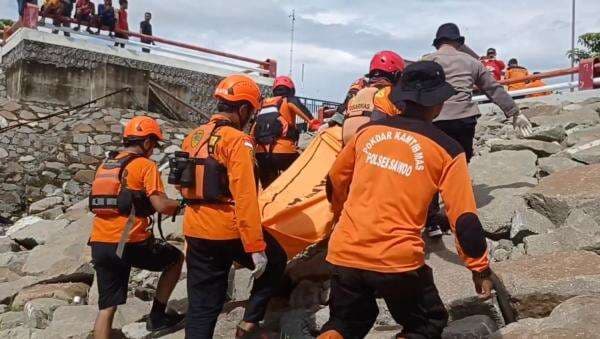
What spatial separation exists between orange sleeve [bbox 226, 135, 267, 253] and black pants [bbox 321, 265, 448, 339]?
2.83 feet

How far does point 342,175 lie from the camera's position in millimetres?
3324

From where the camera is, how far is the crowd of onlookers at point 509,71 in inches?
517

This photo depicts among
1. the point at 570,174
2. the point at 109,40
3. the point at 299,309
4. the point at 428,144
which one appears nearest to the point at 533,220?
the point at 570,174

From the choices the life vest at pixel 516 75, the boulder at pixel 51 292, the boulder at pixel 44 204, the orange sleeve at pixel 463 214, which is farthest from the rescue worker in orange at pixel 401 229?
the life vest at pixel 516 75

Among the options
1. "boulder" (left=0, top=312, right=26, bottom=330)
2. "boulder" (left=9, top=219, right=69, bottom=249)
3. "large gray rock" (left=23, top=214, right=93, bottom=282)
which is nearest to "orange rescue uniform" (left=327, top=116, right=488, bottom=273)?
"boulder" (left=0, top=312, right=26, bottom=330)

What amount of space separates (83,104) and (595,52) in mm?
15917

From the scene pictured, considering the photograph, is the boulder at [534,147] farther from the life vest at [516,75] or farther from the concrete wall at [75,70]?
the concrete wall at [75,70]

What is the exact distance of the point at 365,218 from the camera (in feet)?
9.75

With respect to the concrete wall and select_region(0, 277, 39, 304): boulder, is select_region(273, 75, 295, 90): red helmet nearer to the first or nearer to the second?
select_region(0, 277, 39, 304): boulder

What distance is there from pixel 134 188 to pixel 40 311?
198 cm

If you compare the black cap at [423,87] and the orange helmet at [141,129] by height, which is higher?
the black cap at [423,87]

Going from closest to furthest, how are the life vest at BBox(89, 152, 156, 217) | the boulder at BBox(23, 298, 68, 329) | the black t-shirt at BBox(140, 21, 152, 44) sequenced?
1. the life vest at BBox(89, 152, 156, 217)
2. the boulder at BBox(23, 298, 68, 329)
3. the black t-shirt at BBox(140, 21, 152, 44)

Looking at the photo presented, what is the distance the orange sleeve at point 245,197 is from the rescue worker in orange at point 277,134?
218cm

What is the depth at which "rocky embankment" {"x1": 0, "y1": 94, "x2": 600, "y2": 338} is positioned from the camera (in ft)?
12.3
